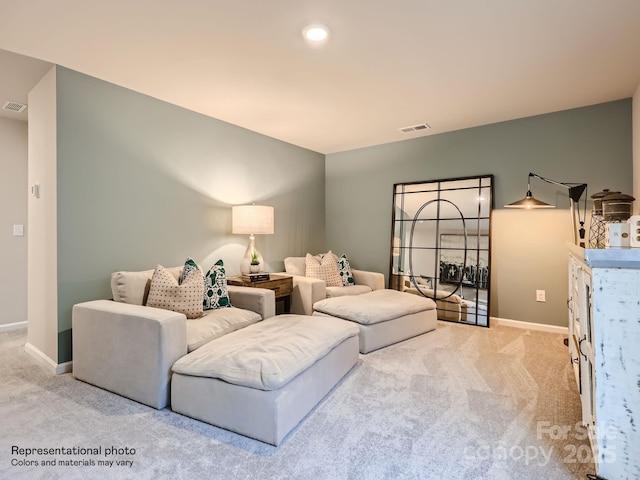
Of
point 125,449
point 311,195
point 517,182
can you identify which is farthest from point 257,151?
point 125,449

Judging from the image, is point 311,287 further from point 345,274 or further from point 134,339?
point 134,339

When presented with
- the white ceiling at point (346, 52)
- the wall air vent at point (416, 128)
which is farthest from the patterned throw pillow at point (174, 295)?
the wall air vent at point (416, 128)

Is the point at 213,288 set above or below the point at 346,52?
below

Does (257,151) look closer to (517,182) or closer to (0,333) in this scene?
(517,182)

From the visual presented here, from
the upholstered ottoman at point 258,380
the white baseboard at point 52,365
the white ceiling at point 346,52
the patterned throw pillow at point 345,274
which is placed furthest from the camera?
the patterned throw pillow at point 345,274

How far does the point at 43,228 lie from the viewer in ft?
8.74

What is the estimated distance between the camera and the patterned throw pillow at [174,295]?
2.52m

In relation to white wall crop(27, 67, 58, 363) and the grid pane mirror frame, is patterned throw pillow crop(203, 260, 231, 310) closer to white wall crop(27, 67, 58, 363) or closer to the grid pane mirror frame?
white wall crop(27, 67, 58, 363)

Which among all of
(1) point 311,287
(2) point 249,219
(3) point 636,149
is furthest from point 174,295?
(3) point 636,149

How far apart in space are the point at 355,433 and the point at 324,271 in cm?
252

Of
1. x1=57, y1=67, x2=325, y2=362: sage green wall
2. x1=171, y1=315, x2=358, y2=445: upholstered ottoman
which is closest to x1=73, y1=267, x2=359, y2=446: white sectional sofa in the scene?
x1=171, y1=315, x2=358, y2=445: upholstered ottoman

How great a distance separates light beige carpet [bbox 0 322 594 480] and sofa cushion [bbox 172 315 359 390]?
0.29 metres

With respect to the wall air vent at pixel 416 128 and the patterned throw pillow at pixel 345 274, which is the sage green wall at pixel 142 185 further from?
the wall air vent at pixel 416 128

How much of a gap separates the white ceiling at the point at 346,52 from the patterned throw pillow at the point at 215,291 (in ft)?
5.31
